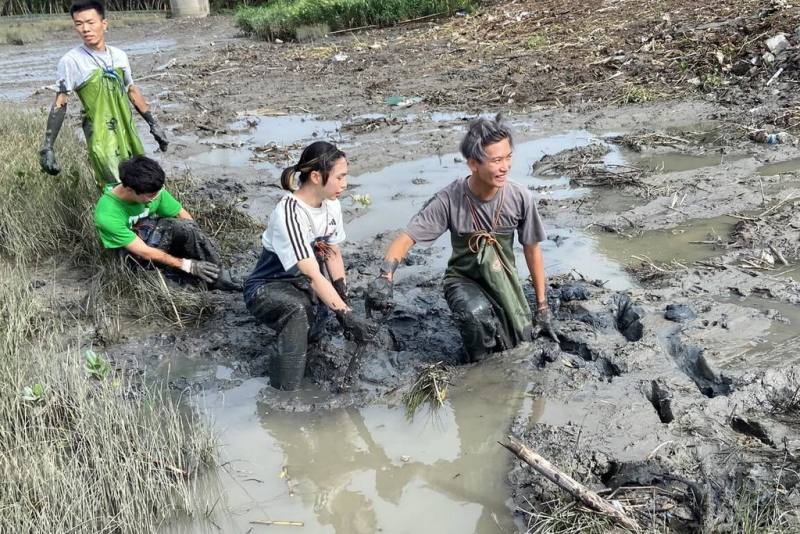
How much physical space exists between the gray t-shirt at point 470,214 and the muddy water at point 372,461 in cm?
79

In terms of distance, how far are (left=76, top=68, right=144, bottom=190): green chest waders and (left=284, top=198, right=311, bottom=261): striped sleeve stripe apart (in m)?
2.43

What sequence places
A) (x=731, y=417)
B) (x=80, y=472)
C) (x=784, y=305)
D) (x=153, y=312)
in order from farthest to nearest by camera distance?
1. (x=153, y=312)
2. (x=784, y=305)
3. (x=731, y=417)
4. (x=80, y=472)

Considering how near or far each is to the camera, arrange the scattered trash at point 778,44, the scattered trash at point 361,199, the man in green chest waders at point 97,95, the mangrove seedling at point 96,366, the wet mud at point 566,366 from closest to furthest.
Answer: the wet mud at point 566,366
the mangrove seedling at point 96,366
the man in green chest waders at point 97,95
the scattered trash at point 361,199
the scattered trash at point 778,44

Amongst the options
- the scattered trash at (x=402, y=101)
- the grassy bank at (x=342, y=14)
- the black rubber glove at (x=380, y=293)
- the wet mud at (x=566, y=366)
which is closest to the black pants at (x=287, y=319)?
the wet mud at (x=566, y=366)

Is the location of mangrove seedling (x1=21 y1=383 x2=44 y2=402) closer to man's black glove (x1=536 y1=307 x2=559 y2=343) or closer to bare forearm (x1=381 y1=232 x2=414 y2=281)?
bare forearm (x1=381 y1=232 x2=414 y2=281)

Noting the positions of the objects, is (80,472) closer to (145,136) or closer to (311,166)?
(311,166)

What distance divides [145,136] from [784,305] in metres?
8.67

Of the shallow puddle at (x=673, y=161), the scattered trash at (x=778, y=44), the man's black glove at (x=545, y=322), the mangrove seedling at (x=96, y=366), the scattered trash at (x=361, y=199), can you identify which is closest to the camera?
the mangrove seedling at (x=96, y=366)

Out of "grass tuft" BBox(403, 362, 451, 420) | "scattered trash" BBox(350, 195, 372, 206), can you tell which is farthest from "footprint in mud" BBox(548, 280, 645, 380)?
"scattered trash" BBox(350, 195, 372, 206)

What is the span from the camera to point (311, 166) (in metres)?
3.80

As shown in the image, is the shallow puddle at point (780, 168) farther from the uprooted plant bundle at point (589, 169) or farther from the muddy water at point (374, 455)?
the muddy water at point (374, 455)

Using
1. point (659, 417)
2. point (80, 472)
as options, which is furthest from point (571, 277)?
point (80, 472)

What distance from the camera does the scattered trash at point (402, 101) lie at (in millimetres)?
10766

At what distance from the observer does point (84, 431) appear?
335cm
